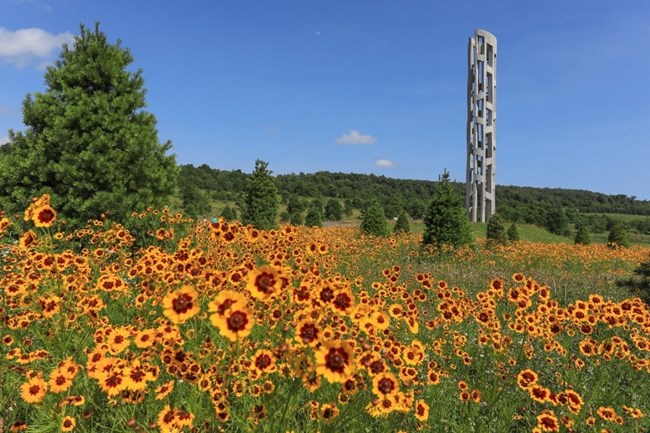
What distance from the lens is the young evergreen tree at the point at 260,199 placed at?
1872 cm

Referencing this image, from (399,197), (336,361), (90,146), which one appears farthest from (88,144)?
(399,197)

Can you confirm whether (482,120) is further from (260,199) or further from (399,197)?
(399,197)

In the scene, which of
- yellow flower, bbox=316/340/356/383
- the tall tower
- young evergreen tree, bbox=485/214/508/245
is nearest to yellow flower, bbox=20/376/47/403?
yellow flower, bbox=316/340/356/383

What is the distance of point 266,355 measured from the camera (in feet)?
8.84

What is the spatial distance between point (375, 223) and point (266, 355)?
78.0 ft

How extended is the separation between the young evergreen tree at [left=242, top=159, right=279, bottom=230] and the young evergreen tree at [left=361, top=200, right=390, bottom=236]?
28.5ft

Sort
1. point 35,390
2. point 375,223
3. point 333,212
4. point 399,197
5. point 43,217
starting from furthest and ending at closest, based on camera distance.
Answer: point 399,197 → point 333,212 → point 375,223 → point 43,217 → point 35,390

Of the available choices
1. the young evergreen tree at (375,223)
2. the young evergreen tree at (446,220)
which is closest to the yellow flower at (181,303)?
the young evergreen tree at (446,220)

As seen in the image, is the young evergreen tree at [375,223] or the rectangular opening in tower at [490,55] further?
the rectangular opening in tower at [490,55]

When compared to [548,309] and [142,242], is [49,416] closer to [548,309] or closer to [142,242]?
[548,309]

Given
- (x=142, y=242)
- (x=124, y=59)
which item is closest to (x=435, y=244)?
(x=142, y=242)

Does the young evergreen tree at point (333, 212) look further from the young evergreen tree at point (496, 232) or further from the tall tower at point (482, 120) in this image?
the young evergreen tree at point (496, 232)

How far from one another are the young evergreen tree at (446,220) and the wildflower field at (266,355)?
10083mm

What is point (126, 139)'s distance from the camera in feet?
30.2
